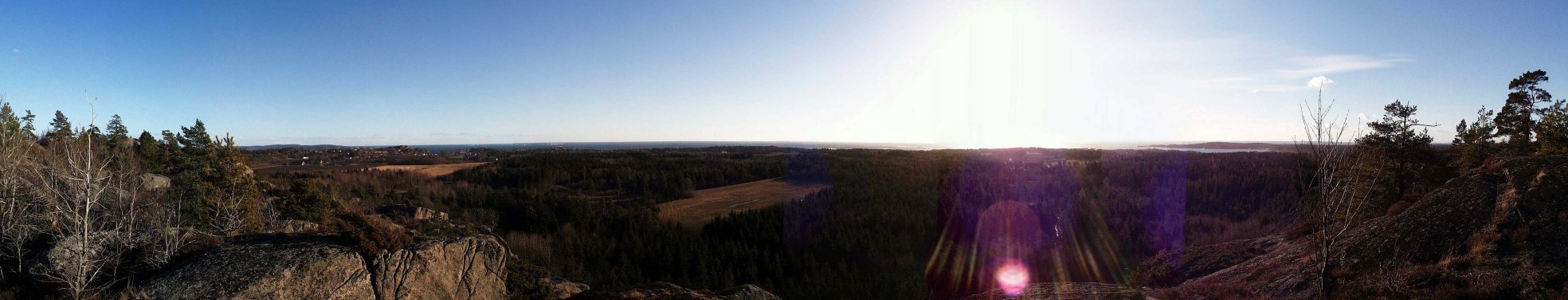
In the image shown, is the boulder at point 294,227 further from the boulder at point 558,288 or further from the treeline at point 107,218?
the boulder at point 558,288

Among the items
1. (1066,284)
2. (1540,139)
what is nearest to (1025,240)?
(1066,284)

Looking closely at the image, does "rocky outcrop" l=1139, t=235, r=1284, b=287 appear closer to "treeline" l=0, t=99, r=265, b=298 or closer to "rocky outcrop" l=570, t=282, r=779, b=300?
"rocky outcrop" l=570, t=282, r=779, b=300

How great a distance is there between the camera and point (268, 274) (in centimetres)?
829

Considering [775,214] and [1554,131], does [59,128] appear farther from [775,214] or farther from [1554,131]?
[1554,131]

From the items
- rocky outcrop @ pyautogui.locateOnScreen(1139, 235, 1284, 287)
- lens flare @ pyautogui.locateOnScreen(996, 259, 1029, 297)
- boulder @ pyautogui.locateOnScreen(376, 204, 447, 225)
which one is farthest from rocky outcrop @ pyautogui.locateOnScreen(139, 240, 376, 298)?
rocky outcrop @ pyautogui.locateOnScreen(1139, 235, 1284, 287)

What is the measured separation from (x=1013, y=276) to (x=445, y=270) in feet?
61.6

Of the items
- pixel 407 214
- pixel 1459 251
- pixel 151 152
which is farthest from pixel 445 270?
pixel 151 152

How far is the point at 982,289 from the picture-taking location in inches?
727

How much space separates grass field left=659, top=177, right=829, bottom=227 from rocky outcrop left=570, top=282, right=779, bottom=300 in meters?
15.9

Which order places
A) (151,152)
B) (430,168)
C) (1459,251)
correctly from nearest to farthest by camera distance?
(1459,251), (151,152), (430,168)

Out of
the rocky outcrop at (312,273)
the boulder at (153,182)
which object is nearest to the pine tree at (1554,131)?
the rocky outcrop at (312,273)

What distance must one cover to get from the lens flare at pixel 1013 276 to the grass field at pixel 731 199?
488 inches

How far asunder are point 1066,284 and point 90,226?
24.2m

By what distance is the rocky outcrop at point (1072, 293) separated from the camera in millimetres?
13586
